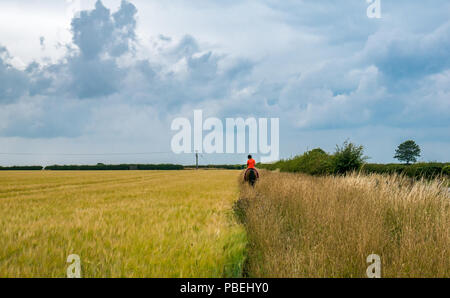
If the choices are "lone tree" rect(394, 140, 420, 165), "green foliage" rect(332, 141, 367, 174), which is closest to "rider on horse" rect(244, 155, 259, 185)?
"green foliage" rect(332, 141, 367, 174)

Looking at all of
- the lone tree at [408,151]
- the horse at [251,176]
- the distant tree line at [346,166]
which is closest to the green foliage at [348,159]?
the distant tree line at [346,166]

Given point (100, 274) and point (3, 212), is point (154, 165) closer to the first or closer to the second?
point (3, 212)

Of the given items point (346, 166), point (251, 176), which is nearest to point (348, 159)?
point (346, 166)

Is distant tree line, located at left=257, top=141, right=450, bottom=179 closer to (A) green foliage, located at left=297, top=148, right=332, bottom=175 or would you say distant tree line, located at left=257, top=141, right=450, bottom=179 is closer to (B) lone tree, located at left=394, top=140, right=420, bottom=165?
(A) green foliage, located at left=297, top=148, right=332, bottom=175

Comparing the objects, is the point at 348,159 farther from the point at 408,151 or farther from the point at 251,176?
the point at 408,151

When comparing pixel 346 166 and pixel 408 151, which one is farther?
pixel 408 151

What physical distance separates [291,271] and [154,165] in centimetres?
10415

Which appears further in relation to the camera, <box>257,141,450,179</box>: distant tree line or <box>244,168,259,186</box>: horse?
<box>257,141,450,179</box>: distant tree line

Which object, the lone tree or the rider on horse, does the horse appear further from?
the lone tree

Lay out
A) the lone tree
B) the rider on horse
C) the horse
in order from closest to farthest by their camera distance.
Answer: the rider on horse
the horse
the lone tree

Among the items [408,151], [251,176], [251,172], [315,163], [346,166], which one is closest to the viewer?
[251,172]

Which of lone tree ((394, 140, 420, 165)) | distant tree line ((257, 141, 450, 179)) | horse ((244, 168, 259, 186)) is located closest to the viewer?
horse ((244, 168, 259, 186))
